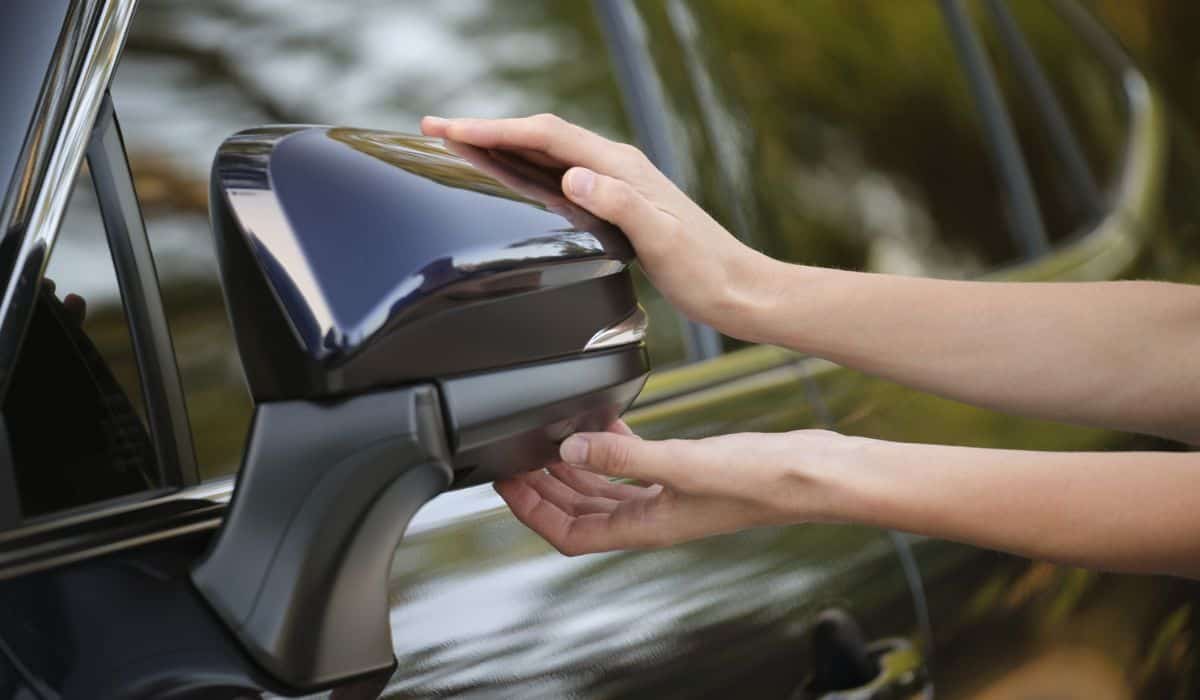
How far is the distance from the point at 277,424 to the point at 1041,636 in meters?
1.22

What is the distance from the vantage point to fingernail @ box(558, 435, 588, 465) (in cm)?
118

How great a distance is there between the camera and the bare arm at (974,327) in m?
1.57

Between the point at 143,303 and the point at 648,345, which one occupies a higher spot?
the point at 143,303

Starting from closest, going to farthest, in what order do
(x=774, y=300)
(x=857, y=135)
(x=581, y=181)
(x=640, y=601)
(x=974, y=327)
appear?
(x=581, y=181) → (x=640, y=601) → (x=774, y=300) → (x=974, y=327) → (x=857, y=135)

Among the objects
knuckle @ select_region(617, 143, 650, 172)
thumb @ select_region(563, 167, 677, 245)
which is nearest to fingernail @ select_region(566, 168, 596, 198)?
thumb @ select_region(563, 167, 677, 245)

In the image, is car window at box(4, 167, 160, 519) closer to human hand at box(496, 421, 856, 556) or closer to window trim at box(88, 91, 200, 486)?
window trim at box(88, 91, 200, 486)

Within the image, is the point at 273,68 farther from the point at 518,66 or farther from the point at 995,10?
the point at 995,10

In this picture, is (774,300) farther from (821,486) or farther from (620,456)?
(620,456)

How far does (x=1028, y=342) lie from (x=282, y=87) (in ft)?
3.16

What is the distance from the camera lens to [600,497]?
4.66 ft

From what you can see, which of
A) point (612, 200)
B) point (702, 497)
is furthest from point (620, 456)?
point (612, 200)

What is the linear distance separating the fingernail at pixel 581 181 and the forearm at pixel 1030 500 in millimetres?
355

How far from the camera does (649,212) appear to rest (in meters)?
1.39

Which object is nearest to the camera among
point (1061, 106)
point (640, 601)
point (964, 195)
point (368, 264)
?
point (368, 264)
